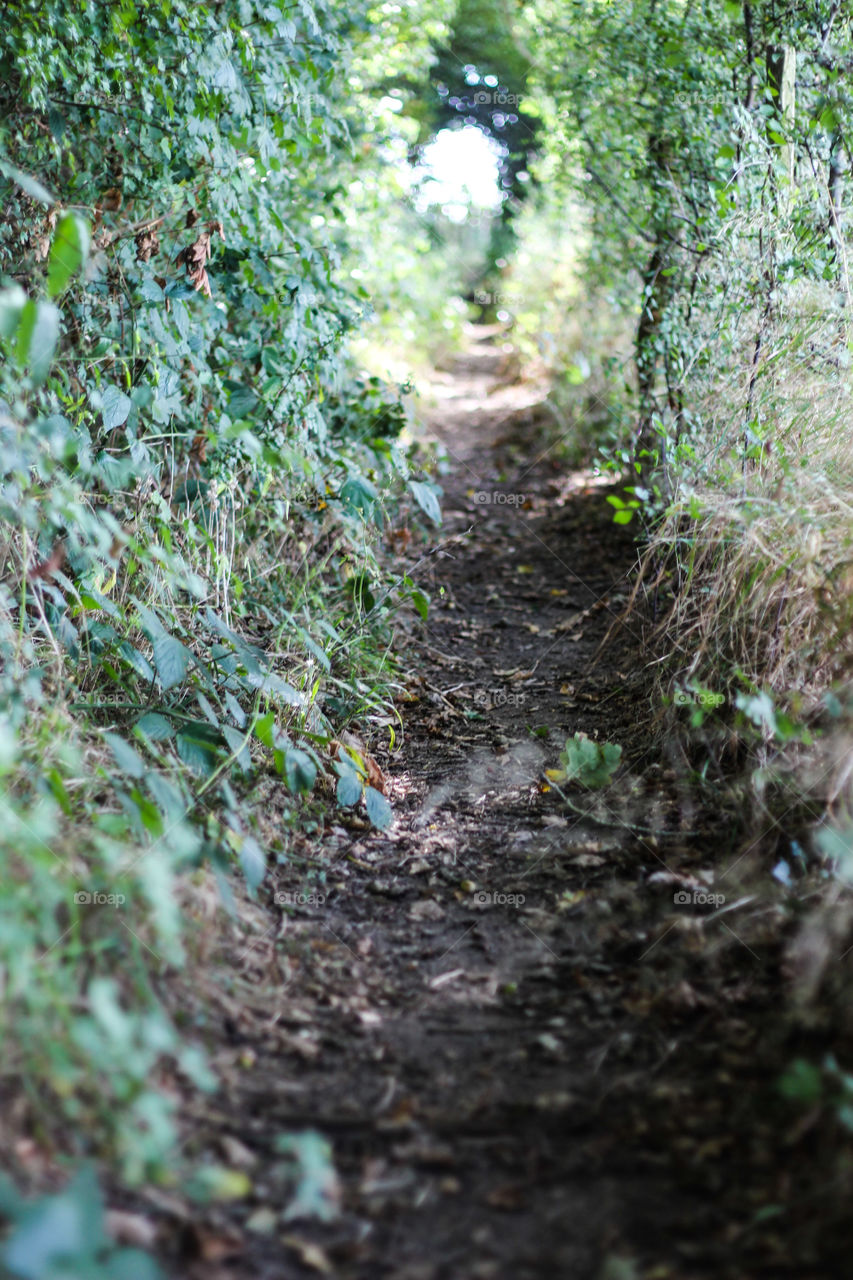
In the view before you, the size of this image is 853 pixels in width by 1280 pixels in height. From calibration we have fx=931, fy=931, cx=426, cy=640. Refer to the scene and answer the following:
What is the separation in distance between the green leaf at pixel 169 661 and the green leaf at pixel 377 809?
60 centimetres

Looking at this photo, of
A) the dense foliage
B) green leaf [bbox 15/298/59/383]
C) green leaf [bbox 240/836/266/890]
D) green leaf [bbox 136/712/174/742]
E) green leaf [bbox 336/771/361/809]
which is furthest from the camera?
green leaf [bbox 336/771/361/809]

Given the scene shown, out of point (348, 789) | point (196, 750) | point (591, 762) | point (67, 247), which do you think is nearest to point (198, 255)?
point (67, 247)

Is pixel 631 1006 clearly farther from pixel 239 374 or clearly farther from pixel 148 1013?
pixel 239 374

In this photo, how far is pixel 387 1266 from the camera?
142 cm

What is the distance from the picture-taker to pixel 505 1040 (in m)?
1.89

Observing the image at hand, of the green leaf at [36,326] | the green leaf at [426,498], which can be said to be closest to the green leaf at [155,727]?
the green leaf at [36,326]

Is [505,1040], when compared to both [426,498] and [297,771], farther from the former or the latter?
[426,498]

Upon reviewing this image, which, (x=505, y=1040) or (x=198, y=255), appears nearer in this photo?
(x=505, y=1040)

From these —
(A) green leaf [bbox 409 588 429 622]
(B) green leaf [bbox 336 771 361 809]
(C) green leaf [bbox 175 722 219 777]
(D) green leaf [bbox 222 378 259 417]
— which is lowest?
(B) green leaf [bbox 336 771 361 809]

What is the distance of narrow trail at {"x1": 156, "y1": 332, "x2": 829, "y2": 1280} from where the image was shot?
4.77ft

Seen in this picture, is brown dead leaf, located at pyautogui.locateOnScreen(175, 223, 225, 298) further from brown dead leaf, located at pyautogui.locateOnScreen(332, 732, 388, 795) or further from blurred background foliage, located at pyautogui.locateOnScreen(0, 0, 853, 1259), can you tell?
brown dead leaf, located at pyautogui.locateOnScreen(332, 732, 388, 795)

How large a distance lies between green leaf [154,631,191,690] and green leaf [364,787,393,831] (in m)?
0.60

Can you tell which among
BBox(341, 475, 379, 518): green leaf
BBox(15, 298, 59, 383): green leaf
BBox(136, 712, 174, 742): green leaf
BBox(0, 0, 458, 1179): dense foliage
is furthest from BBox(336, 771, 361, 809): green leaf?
BBox(15, 298, 59, 383): green leaf

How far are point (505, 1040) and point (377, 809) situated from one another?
0.83 m
